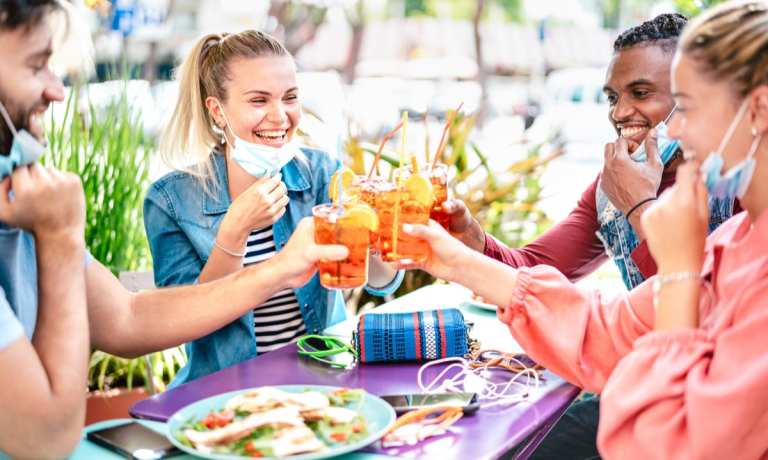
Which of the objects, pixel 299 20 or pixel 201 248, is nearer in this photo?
pixel 201 248

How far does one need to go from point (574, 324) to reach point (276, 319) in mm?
1076

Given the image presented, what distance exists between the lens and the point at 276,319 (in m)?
2.65

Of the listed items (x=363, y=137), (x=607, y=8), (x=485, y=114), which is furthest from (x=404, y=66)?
(x=363, y=137)

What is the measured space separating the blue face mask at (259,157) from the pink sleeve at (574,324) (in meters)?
0.97

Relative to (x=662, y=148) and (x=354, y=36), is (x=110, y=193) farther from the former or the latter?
(x=354, y=36)

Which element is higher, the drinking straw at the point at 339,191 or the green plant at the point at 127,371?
the drinking straw at the point at 339,191

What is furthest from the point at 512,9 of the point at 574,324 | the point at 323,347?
the point at 574,324

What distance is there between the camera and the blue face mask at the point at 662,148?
252 centimetres

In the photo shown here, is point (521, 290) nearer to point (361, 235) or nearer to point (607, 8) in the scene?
point (361, 235)

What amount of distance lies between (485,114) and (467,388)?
410 inches

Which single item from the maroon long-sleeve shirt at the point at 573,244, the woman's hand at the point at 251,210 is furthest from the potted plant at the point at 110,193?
the maroon long-sleeve shirt at the point at 573,244

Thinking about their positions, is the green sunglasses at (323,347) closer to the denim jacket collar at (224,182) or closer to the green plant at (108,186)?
the denim jacket collar at (224,182)

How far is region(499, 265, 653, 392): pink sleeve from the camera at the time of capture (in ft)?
6.02

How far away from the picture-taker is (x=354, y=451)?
5.25 feet
